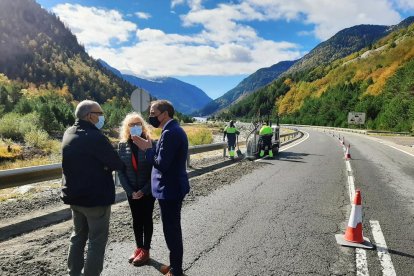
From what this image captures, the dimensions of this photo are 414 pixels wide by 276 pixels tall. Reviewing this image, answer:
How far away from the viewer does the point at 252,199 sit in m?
8.94

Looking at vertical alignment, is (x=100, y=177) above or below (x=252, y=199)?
above

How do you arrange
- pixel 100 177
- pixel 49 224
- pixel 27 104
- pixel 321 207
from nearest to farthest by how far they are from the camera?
pixel 100 177
pixel 49 224
pixel 321 207
pixel 27 104

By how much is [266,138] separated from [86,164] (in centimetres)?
1502

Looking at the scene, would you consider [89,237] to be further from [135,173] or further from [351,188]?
[351,188]

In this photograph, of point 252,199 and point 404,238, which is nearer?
point 404,238

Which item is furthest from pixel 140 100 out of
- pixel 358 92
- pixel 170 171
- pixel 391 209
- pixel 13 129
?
pixel 358 92

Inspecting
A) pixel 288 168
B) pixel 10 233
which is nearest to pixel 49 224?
pixel 10 233

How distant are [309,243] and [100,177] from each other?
134 inches

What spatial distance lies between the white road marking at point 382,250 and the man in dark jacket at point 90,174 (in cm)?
340

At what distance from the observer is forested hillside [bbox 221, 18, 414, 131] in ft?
231

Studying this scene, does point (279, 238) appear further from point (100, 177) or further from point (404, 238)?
point (100, 177)

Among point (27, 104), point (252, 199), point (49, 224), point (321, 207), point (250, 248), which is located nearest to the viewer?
point (250, 248)

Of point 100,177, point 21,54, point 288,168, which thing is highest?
point 21,54

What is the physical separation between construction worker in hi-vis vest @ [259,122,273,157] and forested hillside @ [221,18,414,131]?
47.4ft
